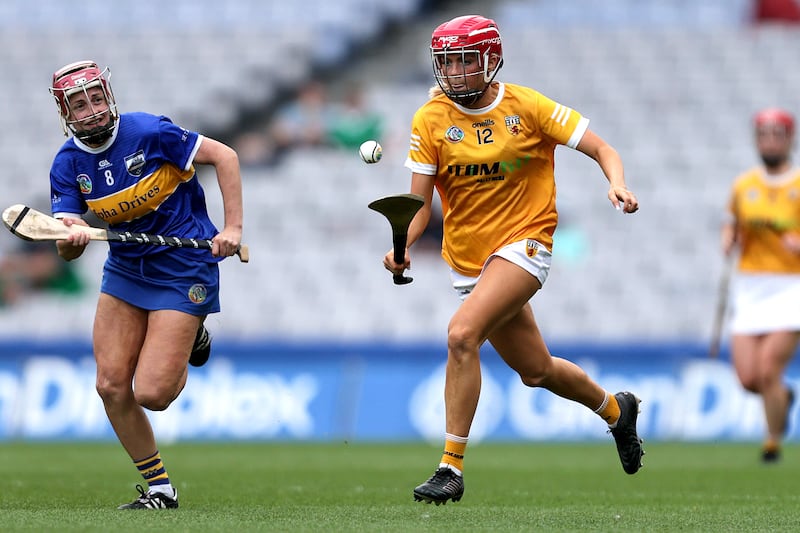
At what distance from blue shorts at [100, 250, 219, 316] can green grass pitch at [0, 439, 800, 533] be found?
1056mm

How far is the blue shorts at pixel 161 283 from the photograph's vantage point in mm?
7363

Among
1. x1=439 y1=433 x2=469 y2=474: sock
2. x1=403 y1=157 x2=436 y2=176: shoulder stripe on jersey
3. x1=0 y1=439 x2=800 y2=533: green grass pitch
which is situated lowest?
x1=0 y1=439 x2=800 y2=533: green grass pitch

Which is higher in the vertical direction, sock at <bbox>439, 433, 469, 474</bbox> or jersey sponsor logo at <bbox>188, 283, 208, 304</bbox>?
jersey sponsor logo at <bbox>188, 283, 208, 304</bbox>

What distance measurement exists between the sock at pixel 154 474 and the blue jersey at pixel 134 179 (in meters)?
1.07

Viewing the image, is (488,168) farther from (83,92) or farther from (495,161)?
(83,92)

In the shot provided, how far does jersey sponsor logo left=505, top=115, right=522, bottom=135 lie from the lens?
7.36 metres

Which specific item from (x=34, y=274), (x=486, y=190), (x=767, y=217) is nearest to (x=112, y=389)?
(x=486, y=190)

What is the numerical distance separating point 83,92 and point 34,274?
41.4 ft

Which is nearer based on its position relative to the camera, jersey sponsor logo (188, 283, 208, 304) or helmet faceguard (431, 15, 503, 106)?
helmet faceguard (431, 15, 503, 106)

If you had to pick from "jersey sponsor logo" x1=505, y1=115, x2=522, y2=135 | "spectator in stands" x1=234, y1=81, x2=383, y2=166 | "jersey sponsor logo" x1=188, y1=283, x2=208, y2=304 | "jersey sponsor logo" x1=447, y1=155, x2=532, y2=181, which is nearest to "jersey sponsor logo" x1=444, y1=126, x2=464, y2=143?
"jersey sponsor logo" x1=447, y1=155, x2=532, y2=181

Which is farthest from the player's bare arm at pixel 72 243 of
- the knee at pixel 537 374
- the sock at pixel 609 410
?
the sock at pixel 609 410

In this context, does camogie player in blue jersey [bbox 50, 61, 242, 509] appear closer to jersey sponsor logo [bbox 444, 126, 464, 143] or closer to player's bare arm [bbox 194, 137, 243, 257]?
player's bare arm [bbox 194, 137, 243, 257]

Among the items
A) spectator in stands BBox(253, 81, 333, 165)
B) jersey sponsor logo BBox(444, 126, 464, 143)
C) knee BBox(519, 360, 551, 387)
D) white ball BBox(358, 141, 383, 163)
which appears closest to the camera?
white ball BBox(358, 141, 383, 163)

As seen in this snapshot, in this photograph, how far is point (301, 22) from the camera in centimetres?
2448
